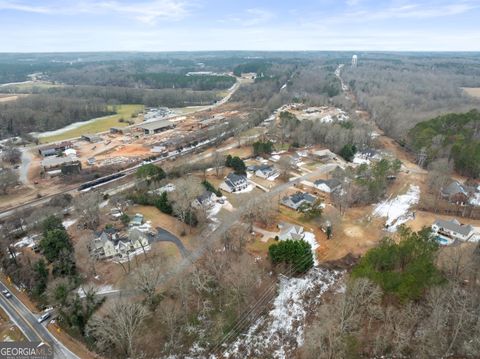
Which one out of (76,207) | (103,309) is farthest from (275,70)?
(103,309)

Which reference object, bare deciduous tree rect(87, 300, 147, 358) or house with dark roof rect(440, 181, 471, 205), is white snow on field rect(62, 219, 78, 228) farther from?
house with dark roof rect(440, 181, 471, 205)

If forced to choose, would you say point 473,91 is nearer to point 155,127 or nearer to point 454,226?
point 454,226

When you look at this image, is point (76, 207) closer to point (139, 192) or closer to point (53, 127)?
point (139, 192)

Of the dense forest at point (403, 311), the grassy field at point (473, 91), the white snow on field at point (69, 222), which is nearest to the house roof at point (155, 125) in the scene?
the white snow on field at point (69, 222)

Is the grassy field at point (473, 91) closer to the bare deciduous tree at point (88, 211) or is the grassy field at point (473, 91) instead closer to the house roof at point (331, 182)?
the house roof at point (331, 182)

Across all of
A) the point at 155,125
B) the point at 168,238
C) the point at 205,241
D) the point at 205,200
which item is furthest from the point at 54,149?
the point at 205,241

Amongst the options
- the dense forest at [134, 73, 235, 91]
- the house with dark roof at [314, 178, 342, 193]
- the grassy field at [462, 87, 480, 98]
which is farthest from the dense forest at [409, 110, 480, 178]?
the dense forest at [134, 73, 235, 91]
